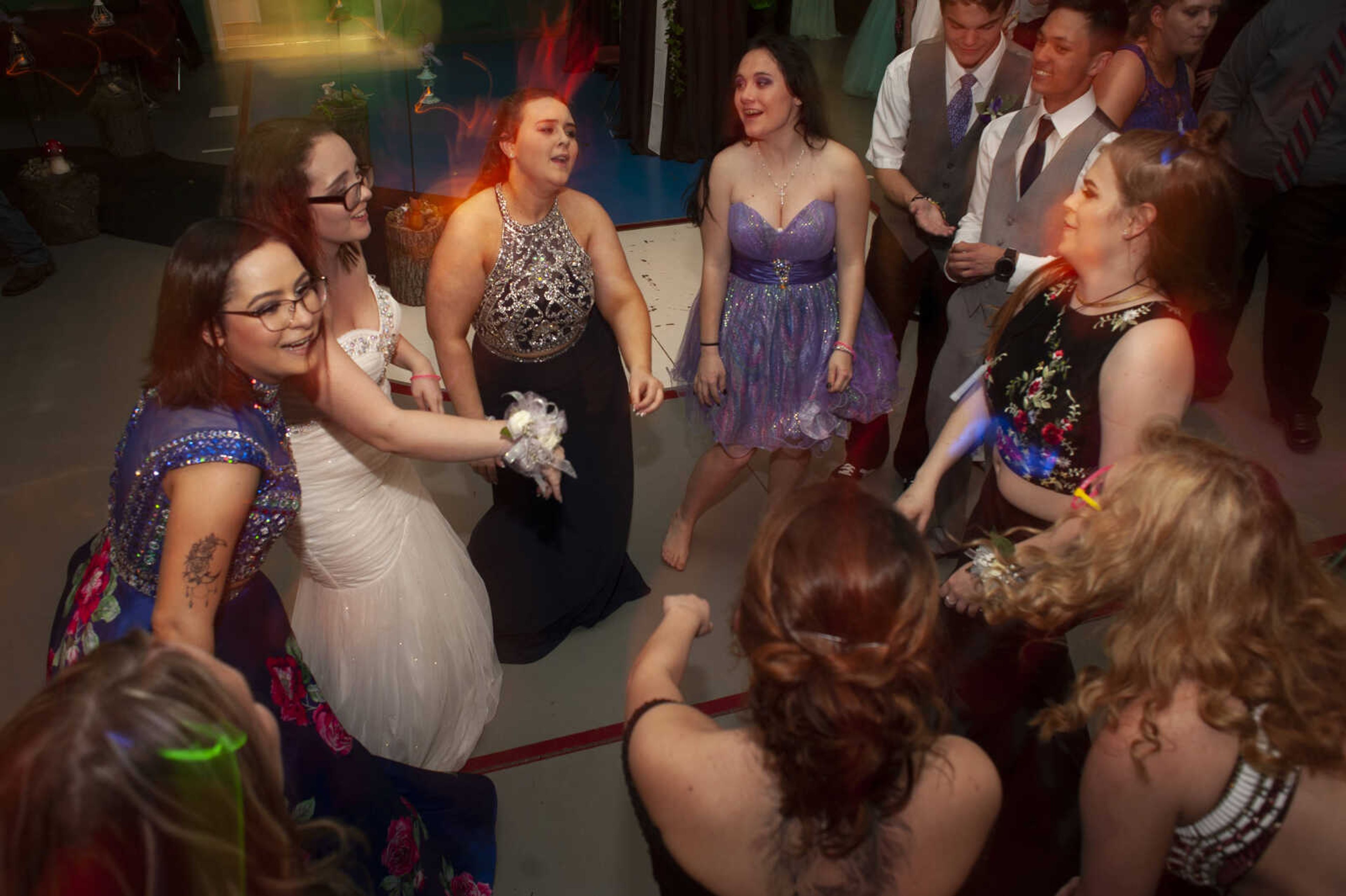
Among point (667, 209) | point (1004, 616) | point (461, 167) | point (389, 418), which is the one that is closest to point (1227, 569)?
point (1004, 616)

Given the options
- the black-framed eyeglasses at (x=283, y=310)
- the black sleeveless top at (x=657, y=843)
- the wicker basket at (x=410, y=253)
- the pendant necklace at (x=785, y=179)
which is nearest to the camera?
the black sleeveless top at (x=657, y=843)

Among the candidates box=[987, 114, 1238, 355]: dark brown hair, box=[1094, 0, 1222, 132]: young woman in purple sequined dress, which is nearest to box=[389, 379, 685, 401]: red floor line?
box=[1094, 0, 1222, 132]: young woman in purple sequined dress

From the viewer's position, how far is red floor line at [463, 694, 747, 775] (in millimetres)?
2547

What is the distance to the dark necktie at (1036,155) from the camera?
2.79m

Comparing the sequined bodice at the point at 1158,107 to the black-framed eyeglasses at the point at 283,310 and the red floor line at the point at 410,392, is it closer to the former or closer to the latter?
the red floor line at the point at 410,392

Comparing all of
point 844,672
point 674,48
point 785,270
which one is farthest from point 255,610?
point 674,48

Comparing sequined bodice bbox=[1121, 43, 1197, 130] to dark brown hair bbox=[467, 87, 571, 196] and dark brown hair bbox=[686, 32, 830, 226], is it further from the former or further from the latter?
dark brown hair bbox=[467, 87, 571, 196]

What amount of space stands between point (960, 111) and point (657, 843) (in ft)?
8.98

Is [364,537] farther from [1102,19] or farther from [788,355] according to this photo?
[1102,19]

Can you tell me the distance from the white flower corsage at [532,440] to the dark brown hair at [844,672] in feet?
3.33

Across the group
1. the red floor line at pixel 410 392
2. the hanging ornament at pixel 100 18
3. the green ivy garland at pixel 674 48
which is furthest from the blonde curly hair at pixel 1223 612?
the hanging ornament at pixel 100 18

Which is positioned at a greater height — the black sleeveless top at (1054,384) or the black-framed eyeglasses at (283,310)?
the black-framed eyeglasses at (283,310)

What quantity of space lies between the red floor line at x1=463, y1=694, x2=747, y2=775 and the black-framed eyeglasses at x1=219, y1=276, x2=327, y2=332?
4.37 ft

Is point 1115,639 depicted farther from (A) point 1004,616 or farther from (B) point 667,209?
(B) point 667,209
